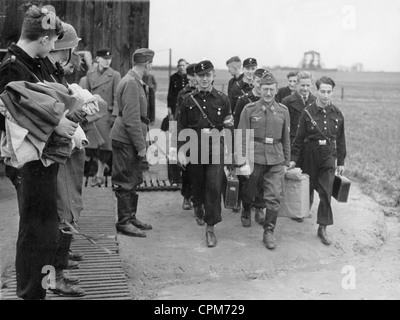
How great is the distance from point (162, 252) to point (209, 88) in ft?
6.92

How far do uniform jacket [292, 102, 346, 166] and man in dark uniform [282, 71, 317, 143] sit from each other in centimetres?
100

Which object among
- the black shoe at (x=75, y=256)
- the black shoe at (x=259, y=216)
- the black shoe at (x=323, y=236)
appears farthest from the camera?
the black shoe at (x=259, y=216)

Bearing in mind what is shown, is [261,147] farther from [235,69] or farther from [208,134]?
[235,69]

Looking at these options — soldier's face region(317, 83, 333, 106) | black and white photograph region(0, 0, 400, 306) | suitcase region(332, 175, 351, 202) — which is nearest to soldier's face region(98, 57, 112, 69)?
black and white photograph region(0, 0, 400, 306)

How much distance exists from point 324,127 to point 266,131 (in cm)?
82

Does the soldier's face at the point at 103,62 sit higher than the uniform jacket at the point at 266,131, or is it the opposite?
the soldier's face at the point at 103,62

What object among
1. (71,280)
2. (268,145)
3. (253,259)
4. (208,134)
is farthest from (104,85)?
(71,280)

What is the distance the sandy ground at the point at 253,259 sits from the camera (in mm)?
5648

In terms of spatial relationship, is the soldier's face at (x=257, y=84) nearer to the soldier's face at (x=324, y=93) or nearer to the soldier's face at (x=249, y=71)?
the soldier's face at (x=249, y=71)

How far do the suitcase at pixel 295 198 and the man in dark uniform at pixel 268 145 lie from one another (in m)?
0.26

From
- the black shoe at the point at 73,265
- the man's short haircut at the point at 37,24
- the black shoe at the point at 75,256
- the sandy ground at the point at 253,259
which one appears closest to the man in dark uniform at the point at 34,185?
the man's short haircut at the point at 37,24

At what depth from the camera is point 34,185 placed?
3.82 metres
